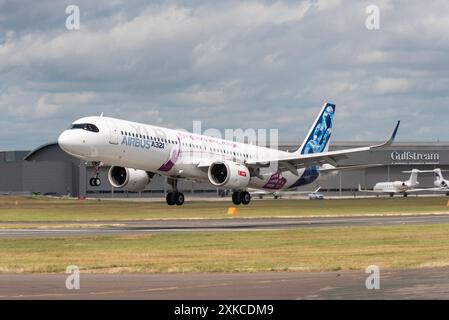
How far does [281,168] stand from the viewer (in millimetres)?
71062

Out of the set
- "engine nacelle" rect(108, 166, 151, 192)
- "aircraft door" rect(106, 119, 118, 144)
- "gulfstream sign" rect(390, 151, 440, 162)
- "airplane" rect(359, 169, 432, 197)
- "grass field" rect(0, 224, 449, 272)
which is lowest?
"grass field" rect(0, 224, 449, 272)

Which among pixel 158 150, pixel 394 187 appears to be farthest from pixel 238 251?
pixel 394 187

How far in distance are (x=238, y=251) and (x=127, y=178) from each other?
29.6 meters

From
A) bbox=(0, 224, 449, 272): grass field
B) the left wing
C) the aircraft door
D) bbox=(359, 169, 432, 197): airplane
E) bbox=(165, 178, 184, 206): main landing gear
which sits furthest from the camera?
bbox=(359, 169, 432, 197): airplane

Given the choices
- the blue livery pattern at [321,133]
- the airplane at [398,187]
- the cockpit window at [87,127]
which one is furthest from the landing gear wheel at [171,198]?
the airplane at [398,187]

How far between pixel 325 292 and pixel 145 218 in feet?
156

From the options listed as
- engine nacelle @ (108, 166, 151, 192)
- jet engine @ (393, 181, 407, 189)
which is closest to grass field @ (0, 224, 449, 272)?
engine nacelle @ (108, 166, 151, 192)

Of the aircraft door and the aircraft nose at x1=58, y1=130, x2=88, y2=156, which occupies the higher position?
the aircraft door

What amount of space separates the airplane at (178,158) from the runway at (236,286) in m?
29.2

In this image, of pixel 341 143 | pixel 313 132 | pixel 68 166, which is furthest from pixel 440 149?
pixel 313 132

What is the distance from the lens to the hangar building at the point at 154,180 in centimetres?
15575

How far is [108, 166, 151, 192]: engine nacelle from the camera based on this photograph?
63.1 meters

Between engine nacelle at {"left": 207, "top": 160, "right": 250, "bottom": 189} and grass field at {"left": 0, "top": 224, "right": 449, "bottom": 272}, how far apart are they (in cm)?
1575

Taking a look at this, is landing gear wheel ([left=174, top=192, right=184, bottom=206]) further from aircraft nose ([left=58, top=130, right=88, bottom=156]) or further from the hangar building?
the hangar building
